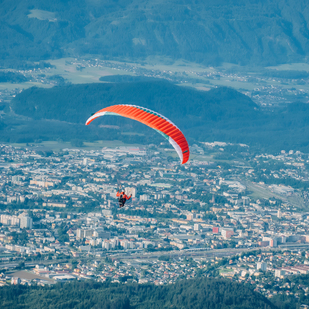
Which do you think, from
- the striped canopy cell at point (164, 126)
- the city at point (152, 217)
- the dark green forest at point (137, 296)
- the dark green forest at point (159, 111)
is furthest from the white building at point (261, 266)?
the dark green forest at point (159, 111)

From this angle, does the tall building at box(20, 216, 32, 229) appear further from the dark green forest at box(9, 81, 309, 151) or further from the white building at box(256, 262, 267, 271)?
the dark green forest at box(9, 81, 309, 151)

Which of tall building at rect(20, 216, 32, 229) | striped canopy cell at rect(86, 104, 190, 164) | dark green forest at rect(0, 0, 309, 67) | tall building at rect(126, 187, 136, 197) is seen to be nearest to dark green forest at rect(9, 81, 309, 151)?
tall building at rect(126, 187, 136, 197)

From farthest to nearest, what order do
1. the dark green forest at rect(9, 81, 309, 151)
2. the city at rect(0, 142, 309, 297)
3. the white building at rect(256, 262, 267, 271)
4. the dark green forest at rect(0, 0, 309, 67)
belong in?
the dark green forest at rect(0, 0, 309, 67) < the dark green forest at rect(9, 81, 309, 151) < the white building at rect(256, 262, 267, 271) < the city at rect(0, 142, 309, 297)

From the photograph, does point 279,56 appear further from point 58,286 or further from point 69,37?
point 58,286

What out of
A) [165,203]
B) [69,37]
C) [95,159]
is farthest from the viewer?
[69,37]

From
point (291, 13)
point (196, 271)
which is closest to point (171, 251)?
point (196, 271)

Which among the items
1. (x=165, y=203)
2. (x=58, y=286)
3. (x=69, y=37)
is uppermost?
(x=69, y=37)
